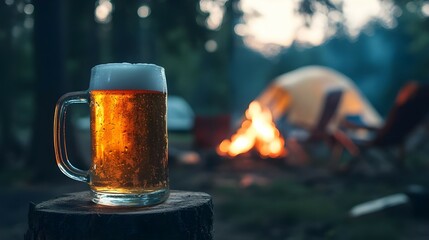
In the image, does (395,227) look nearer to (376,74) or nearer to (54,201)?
(54,201)

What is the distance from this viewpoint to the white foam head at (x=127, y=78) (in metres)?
1.84

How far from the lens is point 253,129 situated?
1084 centimetres

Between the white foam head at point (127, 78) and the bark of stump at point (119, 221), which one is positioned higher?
the white foam head at point (127, 78)

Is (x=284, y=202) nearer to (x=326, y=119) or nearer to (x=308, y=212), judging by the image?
(x=308, y=212)

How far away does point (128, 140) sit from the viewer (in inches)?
72.0

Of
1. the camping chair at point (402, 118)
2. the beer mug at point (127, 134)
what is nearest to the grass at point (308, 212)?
the camping chair at point (402, 118)

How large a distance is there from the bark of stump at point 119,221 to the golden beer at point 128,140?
8 centimetres

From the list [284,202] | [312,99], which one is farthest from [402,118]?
[312,99]

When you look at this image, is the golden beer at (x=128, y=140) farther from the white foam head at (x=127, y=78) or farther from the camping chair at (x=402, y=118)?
the camping chair at (x=402, y=118)

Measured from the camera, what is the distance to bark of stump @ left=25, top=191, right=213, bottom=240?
5.93 feet

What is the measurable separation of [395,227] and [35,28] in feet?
20.4

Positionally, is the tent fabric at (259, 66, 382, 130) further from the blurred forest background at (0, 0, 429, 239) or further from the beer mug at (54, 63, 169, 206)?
the beer mug at (54, 63, 169, 206)

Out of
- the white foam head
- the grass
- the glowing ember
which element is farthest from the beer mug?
the glowing ember

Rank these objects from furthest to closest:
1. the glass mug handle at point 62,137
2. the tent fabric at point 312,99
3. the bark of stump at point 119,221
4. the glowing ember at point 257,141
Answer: the tent fabric at point 312,99
the glowing ember at point 257,141
the glass mug handle at point 62,137
the bark of stump at point 119,221
